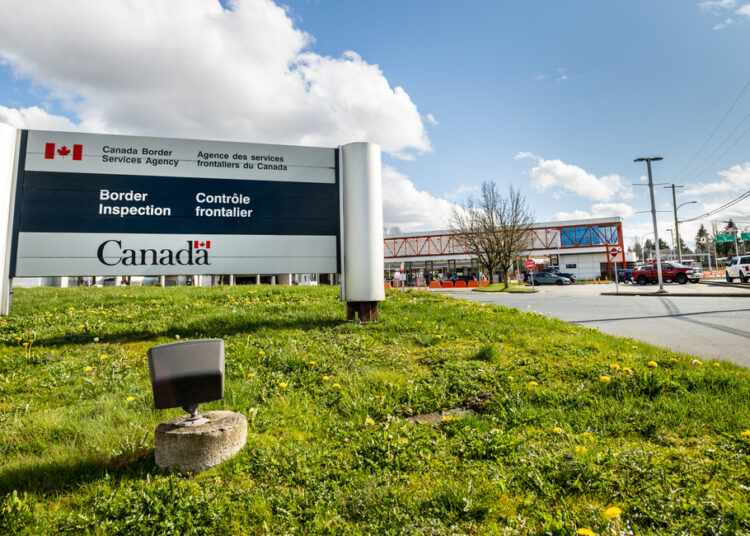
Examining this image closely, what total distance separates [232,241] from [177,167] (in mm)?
1415

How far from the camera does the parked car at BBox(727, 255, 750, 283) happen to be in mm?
28047

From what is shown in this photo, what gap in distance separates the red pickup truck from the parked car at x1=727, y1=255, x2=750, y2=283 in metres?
1.77

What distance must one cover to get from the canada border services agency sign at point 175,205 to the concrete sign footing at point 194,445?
3.95 m

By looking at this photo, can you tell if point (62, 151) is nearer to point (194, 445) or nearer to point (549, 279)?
point (194, 445)

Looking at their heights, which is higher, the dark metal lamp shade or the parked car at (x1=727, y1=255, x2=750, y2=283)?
the parked car at (x1=727, y1=255, x2=750, y2=283)

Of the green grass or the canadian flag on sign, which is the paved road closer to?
the green grass

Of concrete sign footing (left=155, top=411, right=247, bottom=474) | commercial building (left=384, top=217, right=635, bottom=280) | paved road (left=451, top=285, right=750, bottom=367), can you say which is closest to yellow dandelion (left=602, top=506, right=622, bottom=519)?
concrete sign footing (left=155, top=411, right=247, bottom=474)

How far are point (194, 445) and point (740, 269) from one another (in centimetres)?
3755

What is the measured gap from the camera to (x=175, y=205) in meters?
6.29

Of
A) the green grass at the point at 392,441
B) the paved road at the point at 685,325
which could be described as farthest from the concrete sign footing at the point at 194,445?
the paved road at the point at 685,325

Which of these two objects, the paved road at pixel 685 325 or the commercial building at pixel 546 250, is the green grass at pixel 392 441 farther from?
the commercial building at pixel 546 250

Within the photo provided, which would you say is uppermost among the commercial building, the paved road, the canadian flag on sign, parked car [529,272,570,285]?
the commercial building

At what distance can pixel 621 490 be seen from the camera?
Result: 2.31 meters

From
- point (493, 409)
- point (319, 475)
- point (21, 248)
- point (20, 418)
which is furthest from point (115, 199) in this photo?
point (493, 409)
